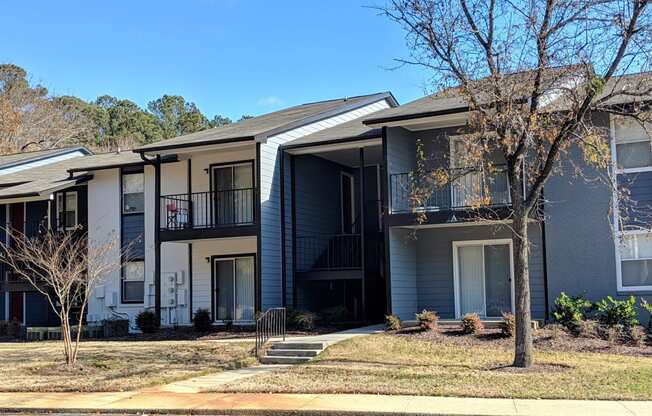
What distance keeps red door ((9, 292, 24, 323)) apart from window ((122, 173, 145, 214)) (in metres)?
6.18

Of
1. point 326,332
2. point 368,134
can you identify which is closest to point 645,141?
point 368,134

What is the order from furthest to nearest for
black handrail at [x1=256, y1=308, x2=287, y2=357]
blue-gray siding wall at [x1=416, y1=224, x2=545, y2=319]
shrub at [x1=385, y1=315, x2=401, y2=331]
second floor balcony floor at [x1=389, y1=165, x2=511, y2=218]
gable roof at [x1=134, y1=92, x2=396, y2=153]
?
gable roof at [x1=134, y1=92, x2=396, y2=153]
blue-gray siding wall at [x1=416, y1=224, x2=545, y2=319]
second floor balcony floor at [x1=389, y1=165, x2=511, y2=218]
shrub at [x1=385, y1=315, x2=401, y2=331]
black handrail at [x1=256, y1=308, x2=287, y2=357]

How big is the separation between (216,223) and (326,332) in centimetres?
544

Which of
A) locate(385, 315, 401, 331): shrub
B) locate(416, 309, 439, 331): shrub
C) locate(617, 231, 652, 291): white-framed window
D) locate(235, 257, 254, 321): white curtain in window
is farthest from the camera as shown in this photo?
locate(235, 257, 254, 321): white curtain in window

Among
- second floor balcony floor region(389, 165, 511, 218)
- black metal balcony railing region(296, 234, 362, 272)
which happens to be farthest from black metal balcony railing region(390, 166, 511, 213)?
black metal balcony railing region(296, 234, 362, 272)

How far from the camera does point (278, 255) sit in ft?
70.3

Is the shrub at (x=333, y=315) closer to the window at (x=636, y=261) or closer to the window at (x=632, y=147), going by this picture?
the window at (x=636, y=261)

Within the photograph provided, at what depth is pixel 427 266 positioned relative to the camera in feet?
66.5

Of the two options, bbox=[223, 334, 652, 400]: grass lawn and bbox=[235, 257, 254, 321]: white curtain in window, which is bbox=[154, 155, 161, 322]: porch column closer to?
bbox=[235, 257, 254, 321]: white curtain in window

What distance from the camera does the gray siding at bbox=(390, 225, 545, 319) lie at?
19.3 meters

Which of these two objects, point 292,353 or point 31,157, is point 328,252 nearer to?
point 292,353

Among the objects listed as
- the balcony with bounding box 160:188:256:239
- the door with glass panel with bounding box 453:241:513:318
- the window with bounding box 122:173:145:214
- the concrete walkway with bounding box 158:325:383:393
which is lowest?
the concrete walkway with bounding box 158:325:383:393

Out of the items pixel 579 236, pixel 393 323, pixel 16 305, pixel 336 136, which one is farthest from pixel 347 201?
pixel 16 305

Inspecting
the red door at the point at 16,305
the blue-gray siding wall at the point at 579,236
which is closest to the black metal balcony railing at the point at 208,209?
the red door at the point at 16,305
